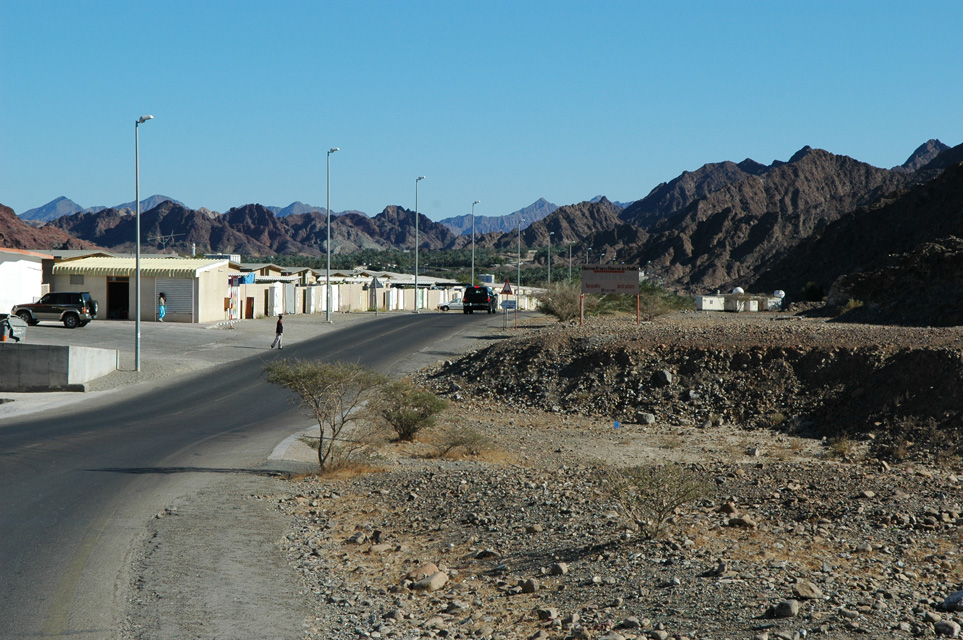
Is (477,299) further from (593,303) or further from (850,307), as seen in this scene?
(850,307)

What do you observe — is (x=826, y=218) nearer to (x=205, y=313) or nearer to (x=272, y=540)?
(x=205, y=313)

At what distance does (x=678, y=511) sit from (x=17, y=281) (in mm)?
40596

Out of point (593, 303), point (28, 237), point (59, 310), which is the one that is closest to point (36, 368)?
point (59, 310)

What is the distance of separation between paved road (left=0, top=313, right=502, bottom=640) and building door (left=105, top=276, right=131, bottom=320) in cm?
1919

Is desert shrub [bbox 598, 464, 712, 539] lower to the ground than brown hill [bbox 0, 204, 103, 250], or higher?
lower

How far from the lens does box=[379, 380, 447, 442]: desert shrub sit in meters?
16.7

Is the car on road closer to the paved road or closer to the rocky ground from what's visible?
the paved road

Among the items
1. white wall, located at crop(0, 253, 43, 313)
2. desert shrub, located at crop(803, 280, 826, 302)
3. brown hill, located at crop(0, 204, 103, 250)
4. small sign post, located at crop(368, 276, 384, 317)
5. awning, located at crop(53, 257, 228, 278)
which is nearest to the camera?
white wall, located at crop(0, 253, 43, 313)

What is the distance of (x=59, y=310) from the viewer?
40094 mm

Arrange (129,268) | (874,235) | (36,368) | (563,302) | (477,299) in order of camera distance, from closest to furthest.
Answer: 1. (36,368)
2. (563,302)
3. (129,268)
4. (477,299)
5. (874,235)

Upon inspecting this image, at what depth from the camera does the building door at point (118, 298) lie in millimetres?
46156

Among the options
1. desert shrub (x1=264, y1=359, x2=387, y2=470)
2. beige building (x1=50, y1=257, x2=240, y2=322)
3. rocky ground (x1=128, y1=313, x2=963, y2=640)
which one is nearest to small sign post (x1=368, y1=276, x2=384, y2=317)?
beige building (x1=50, y1=257, x2=240, y2=322)

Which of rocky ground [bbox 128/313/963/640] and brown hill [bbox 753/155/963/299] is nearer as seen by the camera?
rocky ground [bbox 128/313/963/640]

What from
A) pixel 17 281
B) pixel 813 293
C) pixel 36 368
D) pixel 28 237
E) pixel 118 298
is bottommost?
pixel 36 368
